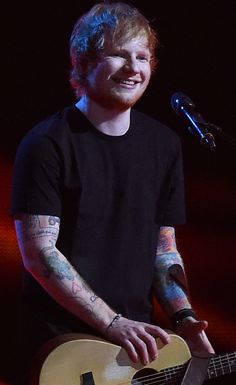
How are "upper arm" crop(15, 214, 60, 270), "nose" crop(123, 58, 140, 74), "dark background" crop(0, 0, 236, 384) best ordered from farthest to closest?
"dark background" crop(0, 0, 236, 384) < "nose" crop(123, 58, 140, 74) < "upper arm" crop(15, 214, 60, 270)

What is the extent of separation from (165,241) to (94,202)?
349 millimetres

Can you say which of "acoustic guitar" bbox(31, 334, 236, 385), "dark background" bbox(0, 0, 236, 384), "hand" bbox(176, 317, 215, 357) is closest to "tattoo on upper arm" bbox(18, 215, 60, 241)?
"acoustic guitar" bbox(31, 334, 236, 385)

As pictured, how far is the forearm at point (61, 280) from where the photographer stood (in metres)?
2.10

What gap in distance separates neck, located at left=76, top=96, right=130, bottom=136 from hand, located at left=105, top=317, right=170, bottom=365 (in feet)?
1.94

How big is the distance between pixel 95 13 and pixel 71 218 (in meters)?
0.67

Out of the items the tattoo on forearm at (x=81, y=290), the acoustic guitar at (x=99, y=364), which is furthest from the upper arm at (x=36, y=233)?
the acoustic guitar at (x=99, y=364)

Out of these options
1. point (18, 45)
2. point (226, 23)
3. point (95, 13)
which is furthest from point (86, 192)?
point (226, 23)

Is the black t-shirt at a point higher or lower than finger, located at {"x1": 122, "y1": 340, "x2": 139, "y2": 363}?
higher

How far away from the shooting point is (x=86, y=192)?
2.21 m

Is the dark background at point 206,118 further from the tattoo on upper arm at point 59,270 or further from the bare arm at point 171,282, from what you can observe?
the tattoo on upper arm at point 59,270

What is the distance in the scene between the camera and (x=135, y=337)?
2115mm

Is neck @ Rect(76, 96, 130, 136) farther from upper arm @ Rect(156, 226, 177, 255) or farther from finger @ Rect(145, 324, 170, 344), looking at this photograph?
finger @ Rect(145, 324, 170, 344)

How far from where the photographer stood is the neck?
2295 millimetres

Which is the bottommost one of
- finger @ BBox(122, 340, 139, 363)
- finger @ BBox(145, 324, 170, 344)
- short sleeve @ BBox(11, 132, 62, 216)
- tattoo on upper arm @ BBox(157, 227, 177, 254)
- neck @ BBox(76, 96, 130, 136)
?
finger @ BBox(122, 340, 139, 363)
